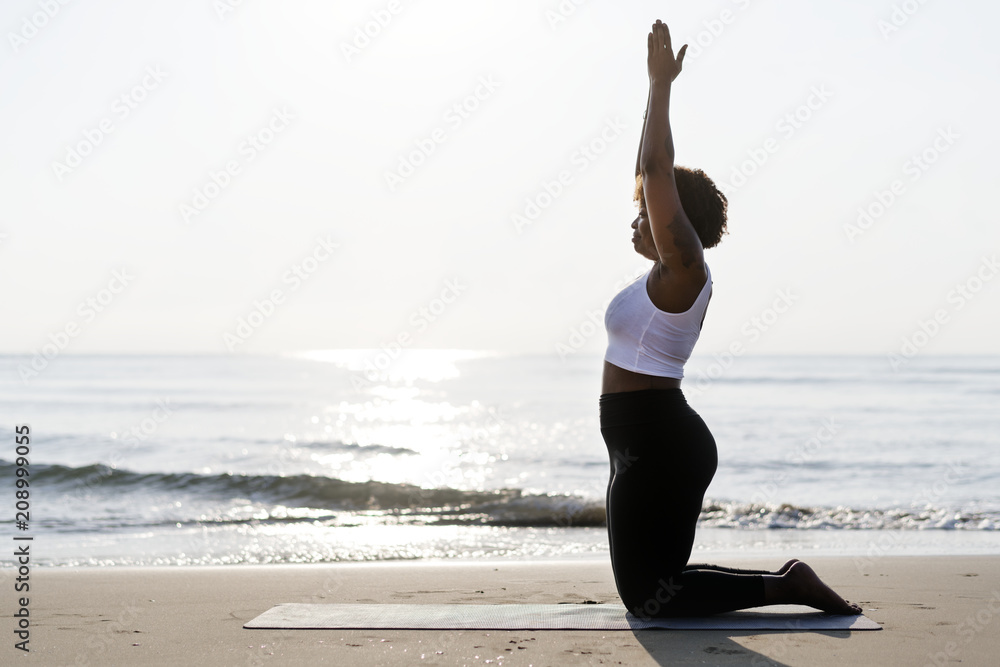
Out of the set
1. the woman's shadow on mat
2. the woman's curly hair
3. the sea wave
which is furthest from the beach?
the sea wave

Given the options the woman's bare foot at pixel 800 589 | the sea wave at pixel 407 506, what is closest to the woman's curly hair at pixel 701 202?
the woman's bare foot at pixel 800 589

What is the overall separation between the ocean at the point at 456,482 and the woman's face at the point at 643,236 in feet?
12.2

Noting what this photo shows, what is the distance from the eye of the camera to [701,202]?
3.04m

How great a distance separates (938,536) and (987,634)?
5.01 metres

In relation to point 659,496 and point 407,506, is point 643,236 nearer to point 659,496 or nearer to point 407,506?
point 659,496

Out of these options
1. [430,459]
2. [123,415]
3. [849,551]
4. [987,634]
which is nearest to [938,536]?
[849,551]

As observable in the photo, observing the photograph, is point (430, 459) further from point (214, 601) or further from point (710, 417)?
point (214, 601)

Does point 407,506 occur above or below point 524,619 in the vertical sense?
below

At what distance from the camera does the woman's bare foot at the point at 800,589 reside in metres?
3.27

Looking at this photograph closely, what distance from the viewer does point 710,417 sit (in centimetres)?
2214

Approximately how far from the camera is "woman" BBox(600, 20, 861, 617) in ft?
9.47

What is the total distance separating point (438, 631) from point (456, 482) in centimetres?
937

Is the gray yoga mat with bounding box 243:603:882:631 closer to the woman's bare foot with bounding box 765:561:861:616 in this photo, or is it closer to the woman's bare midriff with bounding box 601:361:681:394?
the woman's bare foot with bounding box 765:561:861:616

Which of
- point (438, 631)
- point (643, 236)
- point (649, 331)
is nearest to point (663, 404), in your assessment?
point (649, 331)
